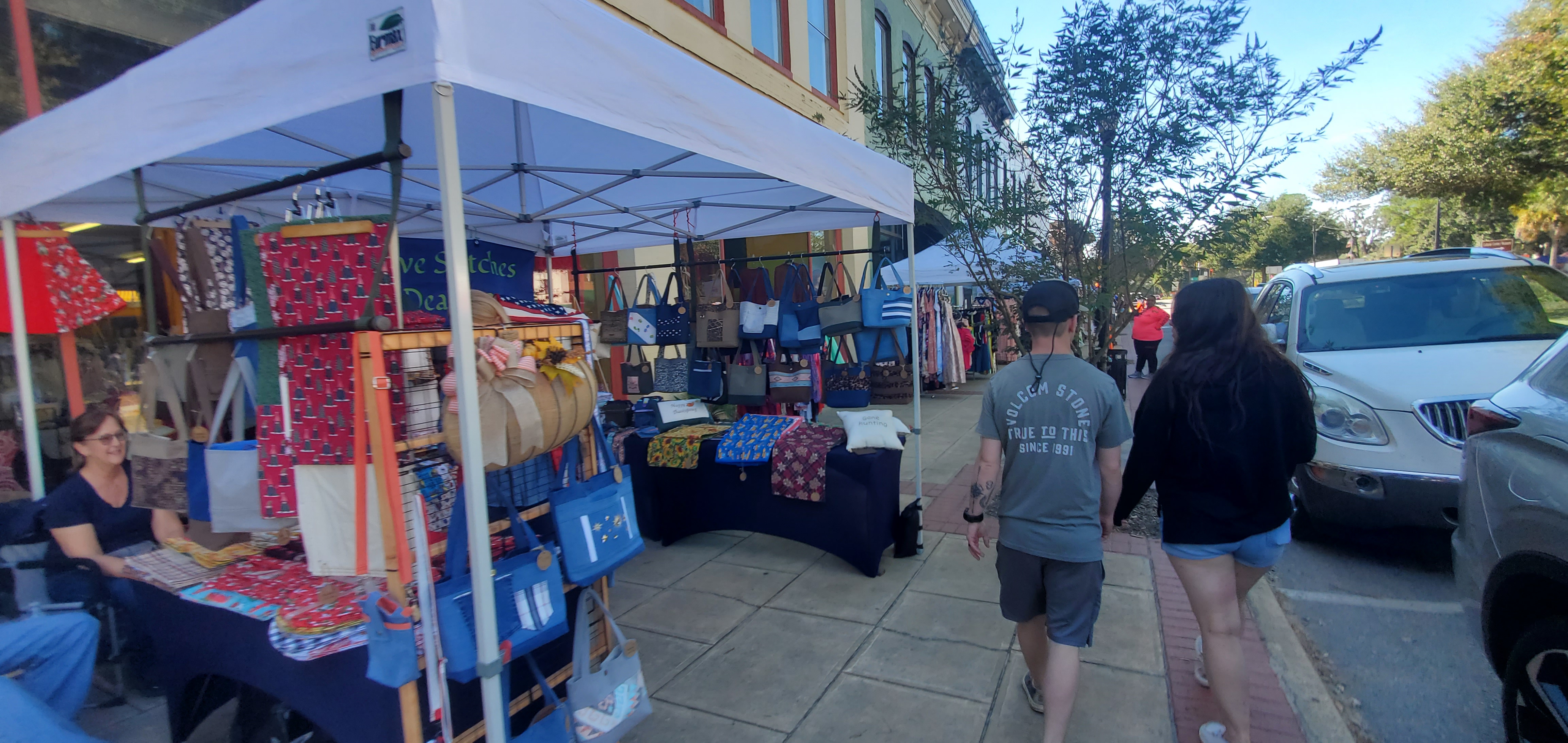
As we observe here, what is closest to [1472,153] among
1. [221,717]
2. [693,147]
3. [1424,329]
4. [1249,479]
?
[1424,329]

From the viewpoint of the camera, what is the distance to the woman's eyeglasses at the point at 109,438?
325cm

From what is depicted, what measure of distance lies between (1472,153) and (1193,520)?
1747cm

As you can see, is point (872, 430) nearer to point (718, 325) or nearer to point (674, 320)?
point (718, 325)

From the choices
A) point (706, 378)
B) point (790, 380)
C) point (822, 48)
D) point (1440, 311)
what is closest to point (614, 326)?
point (706, 378)

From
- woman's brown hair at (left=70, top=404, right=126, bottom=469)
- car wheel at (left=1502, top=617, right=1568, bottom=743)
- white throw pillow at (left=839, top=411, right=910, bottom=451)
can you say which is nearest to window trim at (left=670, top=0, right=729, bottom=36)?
white throw pillow at (left=839, top=411, right=910, bottom=451)

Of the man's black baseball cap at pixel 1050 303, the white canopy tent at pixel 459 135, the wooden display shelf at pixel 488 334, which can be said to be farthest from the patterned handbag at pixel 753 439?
the man's black baseball cap at pixel 1050 303

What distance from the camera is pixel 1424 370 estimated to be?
175 inches

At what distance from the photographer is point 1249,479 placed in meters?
2.37

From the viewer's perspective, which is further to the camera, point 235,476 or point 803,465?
point 803,465

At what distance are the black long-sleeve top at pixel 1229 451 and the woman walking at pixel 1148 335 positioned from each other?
9889 millimetres

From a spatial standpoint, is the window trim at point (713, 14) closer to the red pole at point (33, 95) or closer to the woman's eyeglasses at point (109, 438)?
the red pole at point (33, 95)

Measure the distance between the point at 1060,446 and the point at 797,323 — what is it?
2793mm

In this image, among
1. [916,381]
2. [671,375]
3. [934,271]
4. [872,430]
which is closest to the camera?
[872,430]

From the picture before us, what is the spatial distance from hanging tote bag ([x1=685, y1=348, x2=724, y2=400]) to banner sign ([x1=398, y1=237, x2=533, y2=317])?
53.7 inches
